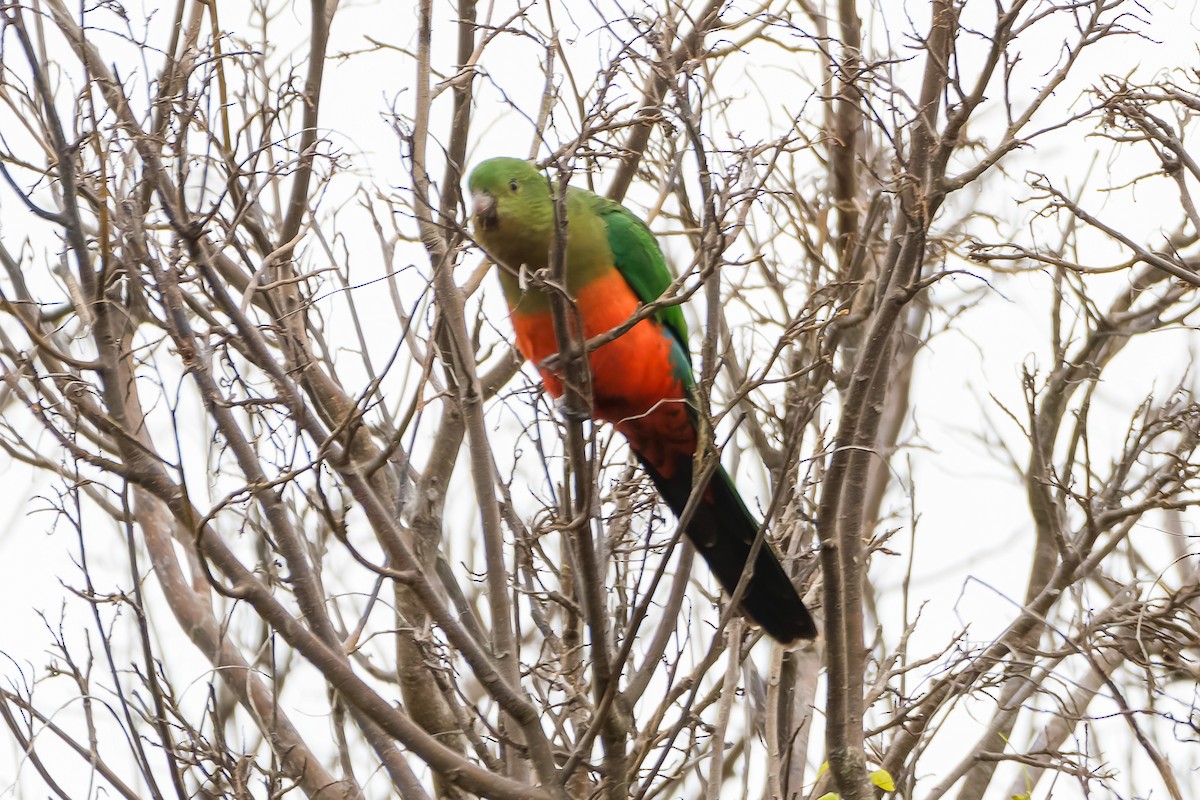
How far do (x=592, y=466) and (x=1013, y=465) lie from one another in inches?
148

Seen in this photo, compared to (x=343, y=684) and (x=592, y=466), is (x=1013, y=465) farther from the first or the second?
(x=343, y=684)

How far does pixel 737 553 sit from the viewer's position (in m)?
4.53

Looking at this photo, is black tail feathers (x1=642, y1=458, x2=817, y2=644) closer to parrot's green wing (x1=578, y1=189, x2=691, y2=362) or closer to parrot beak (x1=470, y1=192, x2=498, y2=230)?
parrot's green wing (x1=578, y1=189, x2=691, y2=362)

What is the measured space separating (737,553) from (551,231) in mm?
1380

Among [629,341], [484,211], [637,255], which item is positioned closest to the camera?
[484,211]

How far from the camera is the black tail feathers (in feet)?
13.6

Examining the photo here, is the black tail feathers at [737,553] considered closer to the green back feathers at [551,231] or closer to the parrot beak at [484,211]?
the green back feathers at [551,231]

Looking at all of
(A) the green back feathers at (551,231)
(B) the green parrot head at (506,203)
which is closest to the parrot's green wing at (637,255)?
(A) the green back feathers at (551,231)

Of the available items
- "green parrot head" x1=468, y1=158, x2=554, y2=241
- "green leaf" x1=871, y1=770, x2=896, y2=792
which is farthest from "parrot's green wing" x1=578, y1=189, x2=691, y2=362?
"green leaf" x1=871, y1=770, x2=896, y2=792

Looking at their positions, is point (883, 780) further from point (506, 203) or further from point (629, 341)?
point (506, 203)

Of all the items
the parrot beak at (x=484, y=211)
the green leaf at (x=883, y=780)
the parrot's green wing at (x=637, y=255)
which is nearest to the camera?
the green leaf at (x=883, y=780)

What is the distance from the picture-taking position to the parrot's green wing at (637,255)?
15.1 ft

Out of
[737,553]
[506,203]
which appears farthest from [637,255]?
[737,553]

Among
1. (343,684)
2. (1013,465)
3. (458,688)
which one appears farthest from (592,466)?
(1013,465)
